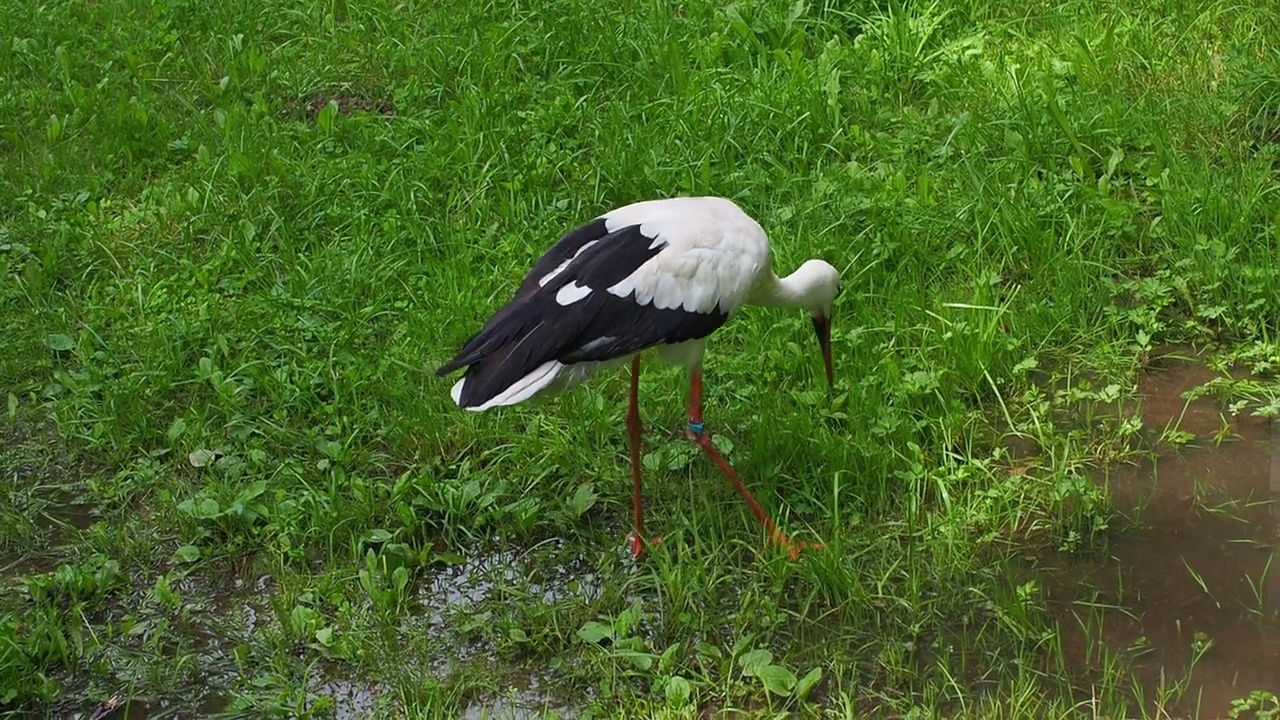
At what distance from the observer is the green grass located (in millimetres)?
3566

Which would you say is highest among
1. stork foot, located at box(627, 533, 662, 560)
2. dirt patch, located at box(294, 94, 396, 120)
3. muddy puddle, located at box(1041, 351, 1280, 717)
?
dirt patch, located at box(294, 94, 396, 120)

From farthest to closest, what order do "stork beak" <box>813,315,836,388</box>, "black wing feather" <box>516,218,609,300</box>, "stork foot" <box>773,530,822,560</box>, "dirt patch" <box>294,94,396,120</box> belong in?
"dirt patch" <box>294,94,396,120</box>
"stork beak" <box>813,315,836,388</box>
"black wing feather" <box>516,218,609,300</box>
"stork foot" <box>773,530,822,560</box>

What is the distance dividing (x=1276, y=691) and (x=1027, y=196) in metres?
2.16

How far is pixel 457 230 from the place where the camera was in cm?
513

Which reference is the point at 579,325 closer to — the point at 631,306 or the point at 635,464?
the point at 631,306

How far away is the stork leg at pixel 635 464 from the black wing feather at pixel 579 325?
0.83 ft

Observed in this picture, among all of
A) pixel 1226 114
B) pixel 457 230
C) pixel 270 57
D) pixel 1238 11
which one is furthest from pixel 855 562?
pixel 270 57

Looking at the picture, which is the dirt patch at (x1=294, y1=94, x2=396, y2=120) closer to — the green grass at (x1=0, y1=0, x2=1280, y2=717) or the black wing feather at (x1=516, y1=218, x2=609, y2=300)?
the green grass at (x1=0, y1=0, x2=1280, y2=717)

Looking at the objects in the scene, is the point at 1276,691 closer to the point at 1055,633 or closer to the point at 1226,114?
the point at 1055,633

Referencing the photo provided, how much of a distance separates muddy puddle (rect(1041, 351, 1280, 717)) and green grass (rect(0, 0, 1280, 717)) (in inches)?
3.4

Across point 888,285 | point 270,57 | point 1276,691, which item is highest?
point 270,57

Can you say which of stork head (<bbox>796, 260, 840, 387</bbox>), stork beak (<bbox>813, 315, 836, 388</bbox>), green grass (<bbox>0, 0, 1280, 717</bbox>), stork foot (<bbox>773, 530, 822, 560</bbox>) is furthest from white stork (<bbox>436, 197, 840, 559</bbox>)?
green grass (<bbox>0, 0, 1280, 717</bbox>)

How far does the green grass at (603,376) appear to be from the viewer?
11.7ft

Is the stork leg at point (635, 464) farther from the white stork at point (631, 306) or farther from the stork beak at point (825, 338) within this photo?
the stork beak at point (825, 338)
